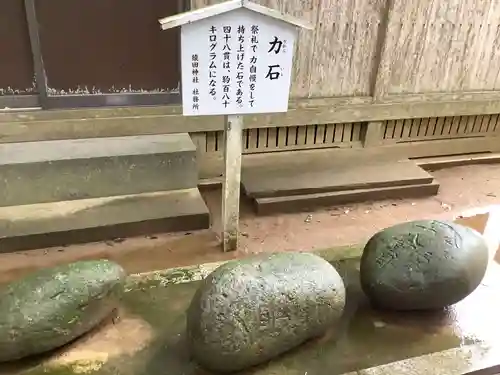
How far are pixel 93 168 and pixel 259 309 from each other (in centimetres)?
152

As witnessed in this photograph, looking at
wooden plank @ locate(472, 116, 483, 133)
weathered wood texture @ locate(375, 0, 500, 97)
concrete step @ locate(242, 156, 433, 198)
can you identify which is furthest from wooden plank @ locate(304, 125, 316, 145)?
wooden plank @ locate(472, 116, 483, 133)

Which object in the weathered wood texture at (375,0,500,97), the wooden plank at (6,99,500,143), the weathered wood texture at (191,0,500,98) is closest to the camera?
the wooden plank at (6,99,500,143)

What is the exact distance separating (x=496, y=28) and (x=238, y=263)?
2.71 meters

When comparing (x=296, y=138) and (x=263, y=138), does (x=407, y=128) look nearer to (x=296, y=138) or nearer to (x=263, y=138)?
(x=296, y=138)

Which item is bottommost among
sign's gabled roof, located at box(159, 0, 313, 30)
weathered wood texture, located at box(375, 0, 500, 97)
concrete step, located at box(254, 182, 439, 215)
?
concrete step, located at box(254, 182, 439, 215)

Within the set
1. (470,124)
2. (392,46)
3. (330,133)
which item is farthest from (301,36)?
(470,124)

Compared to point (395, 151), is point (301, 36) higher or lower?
higher

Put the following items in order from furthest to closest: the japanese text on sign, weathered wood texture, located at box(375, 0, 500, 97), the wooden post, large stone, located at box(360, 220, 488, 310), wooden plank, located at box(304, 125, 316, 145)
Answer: wooden plank, located at box(304, 125, 316, 145) → weathered wood texture, located at box(375, 0, 500, 97) → the wooden post → the japanese text on sign → large stone, located at box(360, 220, 488, 310)

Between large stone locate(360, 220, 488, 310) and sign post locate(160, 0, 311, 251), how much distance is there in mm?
773

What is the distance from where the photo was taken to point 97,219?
2.55 meters

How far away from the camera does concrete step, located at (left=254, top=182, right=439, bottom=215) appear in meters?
2.90

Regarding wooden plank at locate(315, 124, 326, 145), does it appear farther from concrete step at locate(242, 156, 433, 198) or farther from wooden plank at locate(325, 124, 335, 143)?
concrete step at locate(242, 156, 433, 198)

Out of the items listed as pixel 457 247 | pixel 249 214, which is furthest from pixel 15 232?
pixel 457 247

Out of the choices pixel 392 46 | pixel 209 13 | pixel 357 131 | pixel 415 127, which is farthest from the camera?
pixel 415 127
